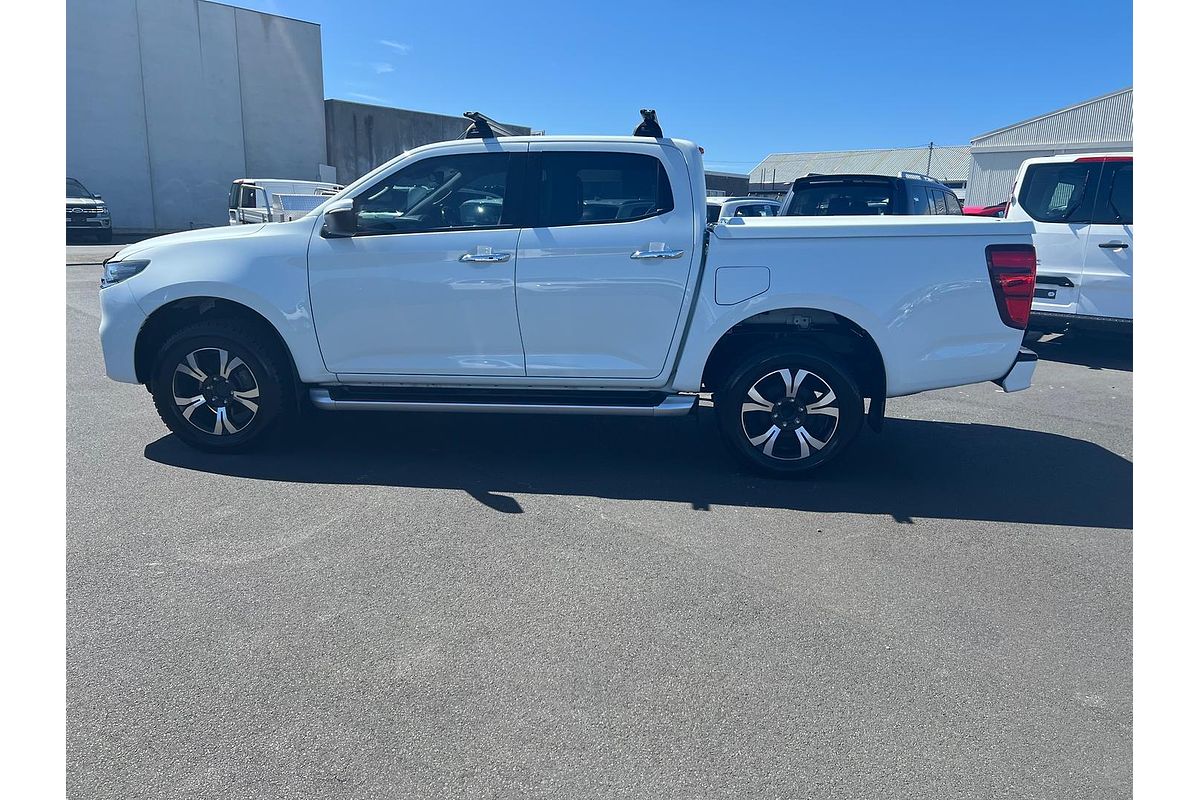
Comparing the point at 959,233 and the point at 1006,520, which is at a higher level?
the point at 959,233

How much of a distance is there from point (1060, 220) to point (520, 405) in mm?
7237

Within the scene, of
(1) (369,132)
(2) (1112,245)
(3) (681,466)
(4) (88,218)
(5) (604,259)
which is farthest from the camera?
(1) (369,132)

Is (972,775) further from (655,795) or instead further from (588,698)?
(588,698)

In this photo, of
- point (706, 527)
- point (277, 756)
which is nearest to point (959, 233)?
point (706, 527)

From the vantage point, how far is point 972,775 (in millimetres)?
2547

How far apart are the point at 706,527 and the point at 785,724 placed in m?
1.69

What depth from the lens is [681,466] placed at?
5410mm

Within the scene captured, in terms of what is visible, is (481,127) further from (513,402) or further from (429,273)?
(513,402)

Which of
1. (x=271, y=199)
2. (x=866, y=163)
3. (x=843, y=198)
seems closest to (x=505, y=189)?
(x=843, y=198)

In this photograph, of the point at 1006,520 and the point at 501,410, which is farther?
the point at 501,410

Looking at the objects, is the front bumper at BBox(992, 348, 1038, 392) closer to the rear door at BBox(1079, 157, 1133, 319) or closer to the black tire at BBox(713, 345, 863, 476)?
the black tire at BBox(713, 345, 863, 476)

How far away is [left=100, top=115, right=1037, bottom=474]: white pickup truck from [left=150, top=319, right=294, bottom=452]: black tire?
13 millimetres

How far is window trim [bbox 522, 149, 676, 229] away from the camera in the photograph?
5.07 meters

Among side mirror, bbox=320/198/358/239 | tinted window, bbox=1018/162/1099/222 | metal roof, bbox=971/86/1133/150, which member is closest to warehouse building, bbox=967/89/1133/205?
metal roof, bbox=971/86/1133/150
